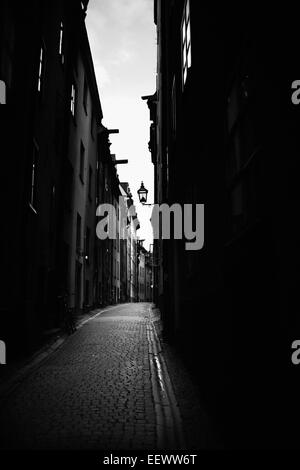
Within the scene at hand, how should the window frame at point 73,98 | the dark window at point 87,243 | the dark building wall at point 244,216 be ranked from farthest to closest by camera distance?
the dark window at point 87,243
the window frame at point 73,98
the dark building wall at point 244,216

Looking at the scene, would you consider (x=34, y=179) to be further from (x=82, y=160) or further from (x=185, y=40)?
(x=82, y=160)

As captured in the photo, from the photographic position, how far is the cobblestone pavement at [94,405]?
427cm

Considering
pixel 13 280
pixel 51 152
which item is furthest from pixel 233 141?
pixel 51 152

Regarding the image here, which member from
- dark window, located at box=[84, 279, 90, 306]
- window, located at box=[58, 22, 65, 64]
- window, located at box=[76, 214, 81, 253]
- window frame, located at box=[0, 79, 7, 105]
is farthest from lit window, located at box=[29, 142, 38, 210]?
dark window, located at box=[84, 279, 90, 306]

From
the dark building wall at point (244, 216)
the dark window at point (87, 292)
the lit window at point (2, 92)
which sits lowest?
the dark window at point (87, 292)

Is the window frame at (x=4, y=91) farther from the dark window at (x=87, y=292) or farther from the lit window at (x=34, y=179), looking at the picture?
the dark window at (x=87, y=292)

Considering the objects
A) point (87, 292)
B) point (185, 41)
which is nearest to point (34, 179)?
point (185, 41)

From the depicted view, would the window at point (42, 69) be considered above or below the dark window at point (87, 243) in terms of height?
above

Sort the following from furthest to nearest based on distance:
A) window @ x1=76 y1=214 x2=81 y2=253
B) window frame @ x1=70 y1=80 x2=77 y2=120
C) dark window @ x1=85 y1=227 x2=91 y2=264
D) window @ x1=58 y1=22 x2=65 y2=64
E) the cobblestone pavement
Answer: dark window @ x1=85 y1=227 x2=91 y2=264
window @ x1=76 y1=214 x2=81 y2=253
window frame @ x1=70 y1=80 x2=77 y2=120
window @ x1=58 y1=22 x2=65 y2=64
the cobblestone pavement

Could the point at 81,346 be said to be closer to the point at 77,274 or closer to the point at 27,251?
the point at 27,251

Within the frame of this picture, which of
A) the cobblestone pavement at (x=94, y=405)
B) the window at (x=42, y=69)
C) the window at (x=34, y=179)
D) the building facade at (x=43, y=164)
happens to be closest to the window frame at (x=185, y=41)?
the building facade at (x=43, y=164)

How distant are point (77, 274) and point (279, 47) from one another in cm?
1739

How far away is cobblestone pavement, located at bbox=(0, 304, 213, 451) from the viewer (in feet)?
14.0

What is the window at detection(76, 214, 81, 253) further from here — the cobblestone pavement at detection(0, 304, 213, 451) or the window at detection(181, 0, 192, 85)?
the window at detection(181, 0, 192, 85)
